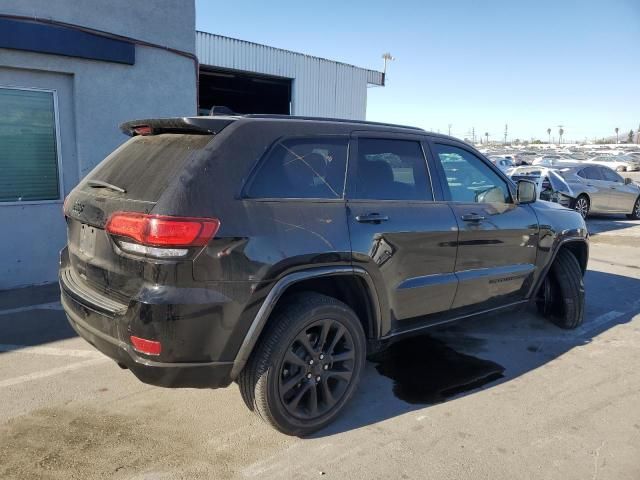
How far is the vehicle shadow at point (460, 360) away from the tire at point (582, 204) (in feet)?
29.6

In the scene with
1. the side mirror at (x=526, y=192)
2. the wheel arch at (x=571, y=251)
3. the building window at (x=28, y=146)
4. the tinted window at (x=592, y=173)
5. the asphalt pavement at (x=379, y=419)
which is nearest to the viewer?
the asphalt pavement at (x=379, y=419)

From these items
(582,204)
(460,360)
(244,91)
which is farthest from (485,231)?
(244,91)

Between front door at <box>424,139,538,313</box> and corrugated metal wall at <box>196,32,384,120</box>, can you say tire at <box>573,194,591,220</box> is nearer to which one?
corrugated metal wall at <box>196,32,384,120</box>

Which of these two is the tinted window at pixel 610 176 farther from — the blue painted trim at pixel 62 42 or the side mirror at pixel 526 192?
the blue painted trim at pixel 62 42

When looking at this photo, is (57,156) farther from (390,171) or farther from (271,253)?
(271,253)

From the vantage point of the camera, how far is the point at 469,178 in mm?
4246

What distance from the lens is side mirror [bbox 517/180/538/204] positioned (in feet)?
15.0

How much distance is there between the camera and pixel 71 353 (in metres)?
4.34

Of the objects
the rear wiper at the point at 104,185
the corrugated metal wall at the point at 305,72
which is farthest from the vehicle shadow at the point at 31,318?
the corrugated metal wall at the point at 305,72

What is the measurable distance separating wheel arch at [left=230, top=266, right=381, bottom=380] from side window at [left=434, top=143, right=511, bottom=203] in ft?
3.88

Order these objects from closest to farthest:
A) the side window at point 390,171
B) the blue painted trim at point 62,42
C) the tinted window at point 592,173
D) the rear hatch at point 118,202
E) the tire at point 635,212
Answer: the rear hatch at point 118,202 → the side window at point 390,171 → the blue painted trim at point 62,42 → the tinted window at point 592,173 → the tire at point 635,212

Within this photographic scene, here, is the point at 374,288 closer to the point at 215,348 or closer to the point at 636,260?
the point at 215,348

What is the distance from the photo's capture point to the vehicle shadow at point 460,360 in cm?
360

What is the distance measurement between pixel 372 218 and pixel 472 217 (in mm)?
1092
